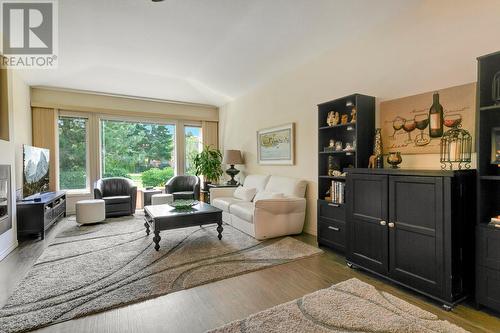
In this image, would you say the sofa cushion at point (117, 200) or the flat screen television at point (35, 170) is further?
the sofa cushion at point (117, 200)

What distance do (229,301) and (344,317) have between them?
94 cm

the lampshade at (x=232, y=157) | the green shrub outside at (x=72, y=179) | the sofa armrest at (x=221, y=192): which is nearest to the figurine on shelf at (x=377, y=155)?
the sofa armrest at (x=221, y=192)

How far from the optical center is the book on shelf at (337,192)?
332 cm

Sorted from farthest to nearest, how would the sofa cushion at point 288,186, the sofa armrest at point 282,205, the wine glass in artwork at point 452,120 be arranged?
the sofa cushion at point 288,186 < the sofa armrest at point 282,205 < the wine glass in artwork at point 452,120

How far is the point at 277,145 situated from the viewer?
4992 mm

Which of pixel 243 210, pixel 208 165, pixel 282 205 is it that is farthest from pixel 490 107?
pixel 208 165

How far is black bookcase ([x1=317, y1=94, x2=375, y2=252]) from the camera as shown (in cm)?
313

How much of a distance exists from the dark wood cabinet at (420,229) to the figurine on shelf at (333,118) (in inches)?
41.1

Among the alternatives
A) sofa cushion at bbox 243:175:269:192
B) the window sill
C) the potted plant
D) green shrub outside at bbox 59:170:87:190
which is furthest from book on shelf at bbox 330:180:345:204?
green shrub outside at bbox 59:170:87:190

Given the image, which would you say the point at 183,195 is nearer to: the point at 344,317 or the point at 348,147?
the point at 348,147

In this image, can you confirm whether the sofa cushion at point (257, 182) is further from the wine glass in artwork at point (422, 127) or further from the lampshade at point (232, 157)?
the wine glass in artwork at point (422, 127)

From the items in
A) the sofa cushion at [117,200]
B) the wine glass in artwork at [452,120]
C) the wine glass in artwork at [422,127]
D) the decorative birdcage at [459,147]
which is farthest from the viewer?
the sofa cushion at [117,200]

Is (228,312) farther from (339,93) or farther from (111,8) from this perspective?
(111,8)

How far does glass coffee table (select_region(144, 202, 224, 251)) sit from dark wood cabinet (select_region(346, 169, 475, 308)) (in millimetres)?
2012
